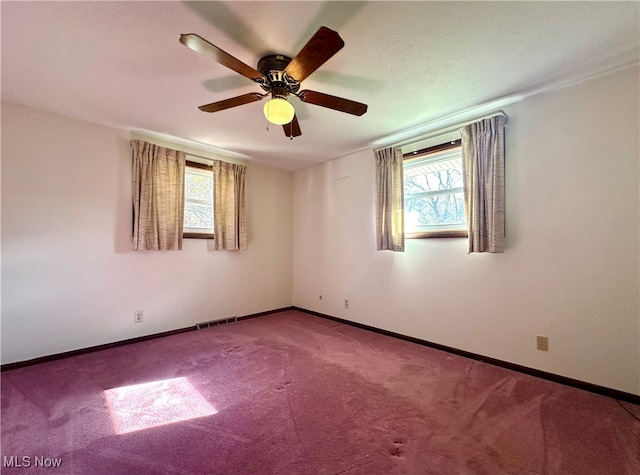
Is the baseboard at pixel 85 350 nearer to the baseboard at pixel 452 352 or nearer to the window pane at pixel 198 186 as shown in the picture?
the baseboard at pixel 452 352

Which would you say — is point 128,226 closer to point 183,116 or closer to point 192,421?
point 183,116

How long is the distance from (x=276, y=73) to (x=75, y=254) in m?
2.67

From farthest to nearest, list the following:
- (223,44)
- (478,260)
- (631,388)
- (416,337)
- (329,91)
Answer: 1. (416,337)
2. (478,260)
3. (329,91)
4. (631,388)
5. (223,44)

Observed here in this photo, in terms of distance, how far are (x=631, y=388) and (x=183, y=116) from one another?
4314mm

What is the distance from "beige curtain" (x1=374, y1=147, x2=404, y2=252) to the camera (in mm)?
3145

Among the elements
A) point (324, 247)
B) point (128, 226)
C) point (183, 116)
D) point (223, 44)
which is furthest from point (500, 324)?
point (128, 226)

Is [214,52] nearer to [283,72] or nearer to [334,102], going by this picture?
[283,72]

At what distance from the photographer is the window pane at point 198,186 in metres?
3.56

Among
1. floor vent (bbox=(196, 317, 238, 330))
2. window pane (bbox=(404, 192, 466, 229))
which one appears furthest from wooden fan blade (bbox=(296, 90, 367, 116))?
floor vent (bbox=(196, 317, 238, 330))

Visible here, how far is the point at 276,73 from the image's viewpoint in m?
1.86

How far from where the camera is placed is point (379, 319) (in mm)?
3422

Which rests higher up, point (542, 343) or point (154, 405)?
point (542, 343)

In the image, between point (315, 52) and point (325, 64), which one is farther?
point (325, 64)

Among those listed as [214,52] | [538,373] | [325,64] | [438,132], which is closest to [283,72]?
[325,64]
